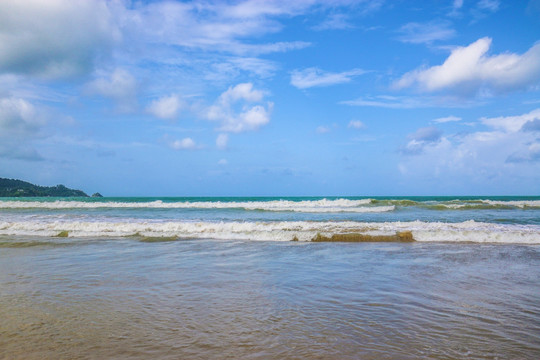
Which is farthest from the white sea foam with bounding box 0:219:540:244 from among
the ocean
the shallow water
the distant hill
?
the distant hill

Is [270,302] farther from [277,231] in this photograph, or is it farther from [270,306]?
[277,231]

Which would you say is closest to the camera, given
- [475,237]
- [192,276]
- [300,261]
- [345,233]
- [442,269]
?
[192,276]

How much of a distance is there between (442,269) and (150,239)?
10.2 metres

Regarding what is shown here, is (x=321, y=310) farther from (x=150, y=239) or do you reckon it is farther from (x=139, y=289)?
(x=150, y=239)

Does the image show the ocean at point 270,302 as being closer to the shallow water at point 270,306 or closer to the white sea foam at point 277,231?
the shallow water at point 270,306

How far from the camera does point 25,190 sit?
90.8 m

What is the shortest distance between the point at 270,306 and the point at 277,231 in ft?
30.6

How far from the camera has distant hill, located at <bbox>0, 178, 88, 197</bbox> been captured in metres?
89.8

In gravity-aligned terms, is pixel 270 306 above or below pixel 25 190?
below

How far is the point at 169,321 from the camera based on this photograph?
458 cm

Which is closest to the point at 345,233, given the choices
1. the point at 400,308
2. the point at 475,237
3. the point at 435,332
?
the point at 475,237

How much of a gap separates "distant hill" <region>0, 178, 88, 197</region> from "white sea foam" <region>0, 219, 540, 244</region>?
86.8 meters

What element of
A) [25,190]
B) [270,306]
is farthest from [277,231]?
[25,190]

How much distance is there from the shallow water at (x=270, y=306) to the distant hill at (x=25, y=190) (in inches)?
3815
